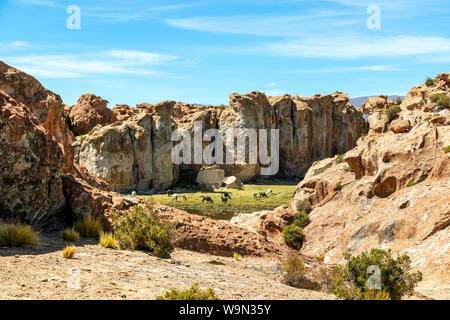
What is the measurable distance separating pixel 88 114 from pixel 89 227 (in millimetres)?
60339

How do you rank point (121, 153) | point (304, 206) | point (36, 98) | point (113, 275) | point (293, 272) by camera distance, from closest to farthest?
point (113, 275) < point (293, 272) < point (36, 98) < point (304, 206) < point (121, 153)

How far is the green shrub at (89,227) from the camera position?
39.4 feet

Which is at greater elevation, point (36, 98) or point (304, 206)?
point (36, 98)

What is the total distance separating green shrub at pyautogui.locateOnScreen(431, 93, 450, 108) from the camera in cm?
2401

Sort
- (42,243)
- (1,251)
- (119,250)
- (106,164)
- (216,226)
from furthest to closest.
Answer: (106,164) → (216,226) → (119,250) → (42,243) → (1,251)

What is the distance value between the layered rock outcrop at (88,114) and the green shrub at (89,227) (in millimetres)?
57115

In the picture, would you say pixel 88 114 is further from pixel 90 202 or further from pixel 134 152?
pixel 90 202

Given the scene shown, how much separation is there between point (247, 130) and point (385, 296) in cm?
6963

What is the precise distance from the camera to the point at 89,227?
12008 mm

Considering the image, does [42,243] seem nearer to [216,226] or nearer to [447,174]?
[216,226]

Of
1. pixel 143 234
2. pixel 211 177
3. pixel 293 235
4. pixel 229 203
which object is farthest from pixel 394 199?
pixel 211 177

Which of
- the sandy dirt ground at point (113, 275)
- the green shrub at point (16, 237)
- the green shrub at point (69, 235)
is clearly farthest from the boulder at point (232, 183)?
the green shrub at point (16, 237)
